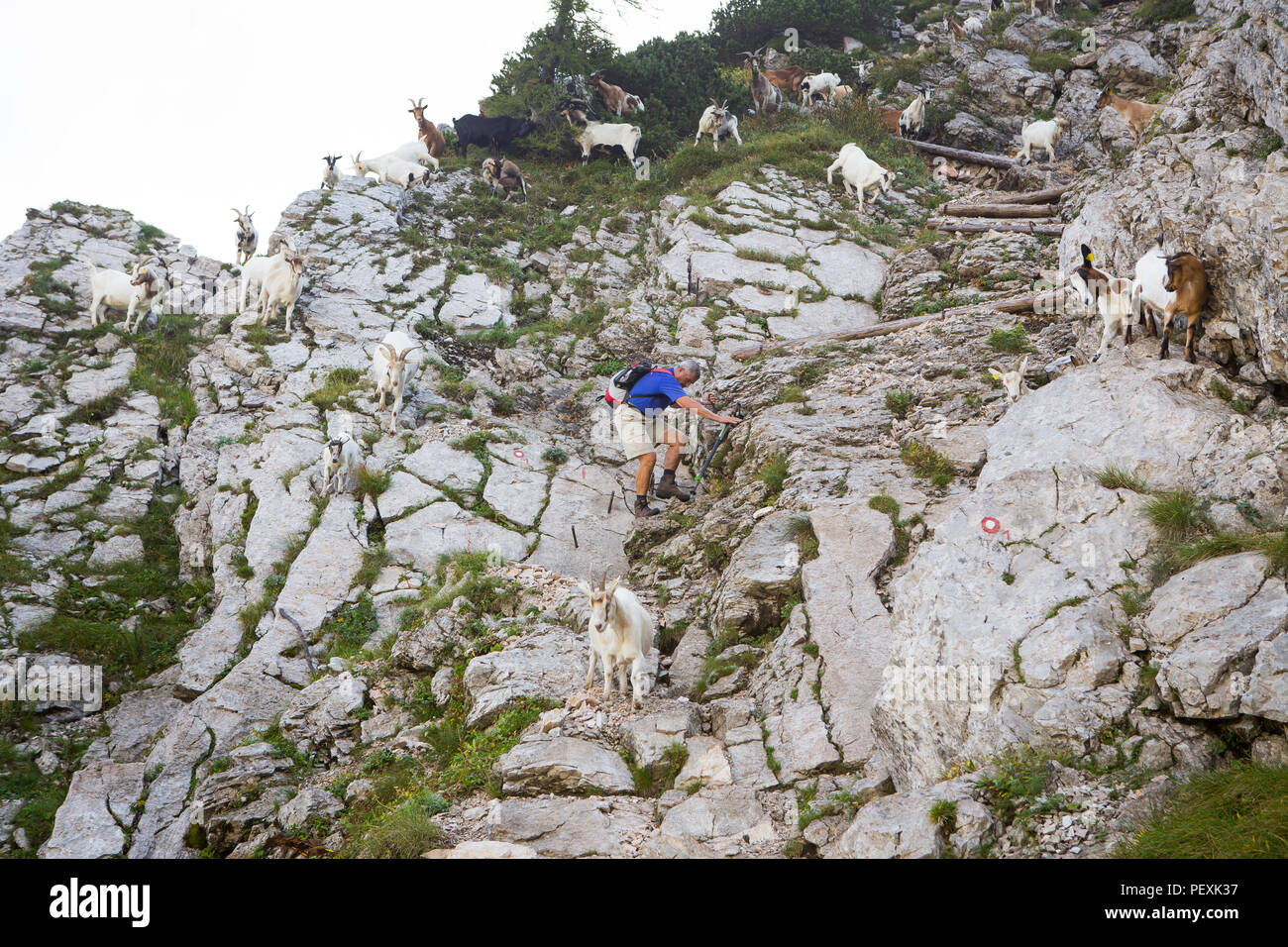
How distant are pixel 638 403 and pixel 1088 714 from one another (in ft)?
22.3

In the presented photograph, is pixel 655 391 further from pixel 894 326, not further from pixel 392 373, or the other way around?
pixel 392 373

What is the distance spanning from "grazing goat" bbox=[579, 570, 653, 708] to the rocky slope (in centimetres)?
31

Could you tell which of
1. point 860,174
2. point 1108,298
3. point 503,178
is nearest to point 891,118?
point 860,174

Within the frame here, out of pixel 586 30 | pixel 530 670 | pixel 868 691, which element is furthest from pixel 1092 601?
pixel 586 30

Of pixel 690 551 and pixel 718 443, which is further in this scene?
pixel 718 443

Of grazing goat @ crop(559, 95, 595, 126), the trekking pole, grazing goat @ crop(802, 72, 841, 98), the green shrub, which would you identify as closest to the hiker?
the trekking pole

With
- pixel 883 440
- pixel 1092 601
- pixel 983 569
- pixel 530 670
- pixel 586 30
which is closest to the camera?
pixel 1092 601

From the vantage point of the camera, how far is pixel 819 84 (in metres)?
23.7

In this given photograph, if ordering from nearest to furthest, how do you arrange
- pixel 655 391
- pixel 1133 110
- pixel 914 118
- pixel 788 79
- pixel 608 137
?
pixel 655 391 < pixel 1133 110 < pixel 914 118 < pixel 608 137 < pixel 788 79

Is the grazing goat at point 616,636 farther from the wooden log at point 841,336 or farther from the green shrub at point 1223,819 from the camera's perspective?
the wooden log at point 841,336

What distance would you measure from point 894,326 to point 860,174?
23.6ft

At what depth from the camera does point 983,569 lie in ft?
21.6

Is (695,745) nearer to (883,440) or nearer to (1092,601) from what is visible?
(1092,601)

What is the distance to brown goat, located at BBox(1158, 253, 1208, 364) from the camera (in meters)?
7.19
